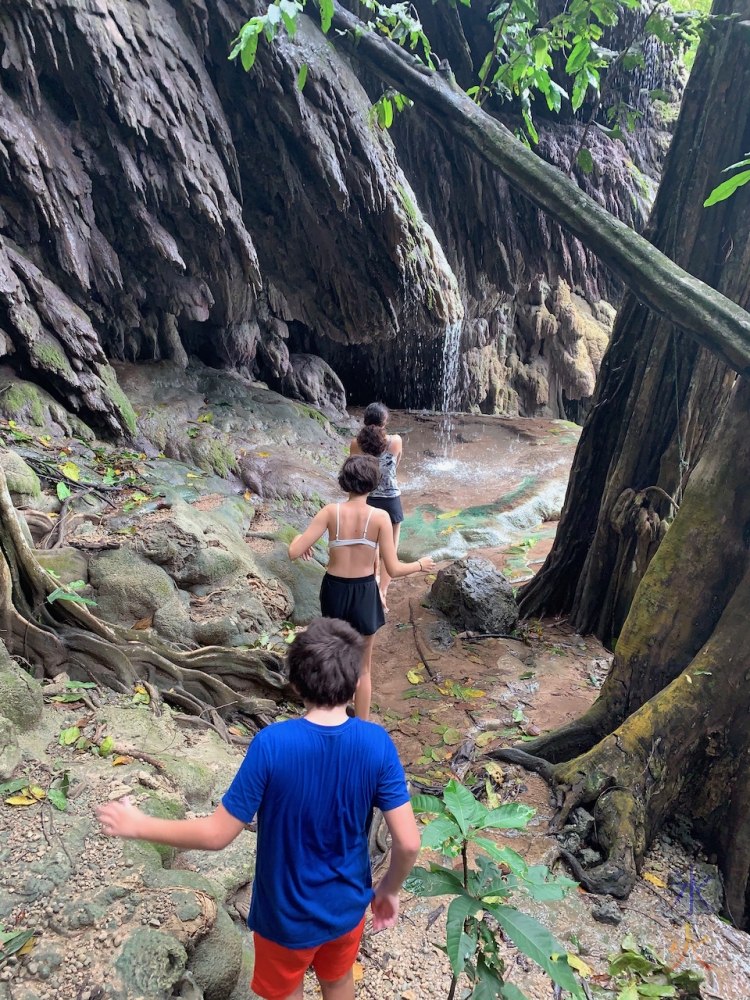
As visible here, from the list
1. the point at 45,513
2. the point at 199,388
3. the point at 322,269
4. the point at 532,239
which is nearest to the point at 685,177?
the point at 45,513

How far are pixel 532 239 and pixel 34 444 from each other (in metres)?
9.93

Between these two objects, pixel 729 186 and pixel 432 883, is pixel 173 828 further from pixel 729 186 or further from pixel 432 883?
pixel 729 186

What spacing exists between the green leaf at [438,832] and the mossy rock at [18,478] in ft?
13.7

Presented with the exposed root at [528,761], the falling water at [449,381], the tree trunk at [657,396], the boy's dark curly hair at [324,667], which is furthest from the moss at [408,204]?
the boy's dark curly hair at [324,667]

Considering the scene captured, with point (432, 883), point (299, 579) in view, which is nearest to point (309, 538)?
point (432, 883)

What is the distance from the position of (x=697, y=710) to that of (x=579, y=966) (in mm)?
1351

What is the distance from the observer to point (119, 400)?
24.0ft

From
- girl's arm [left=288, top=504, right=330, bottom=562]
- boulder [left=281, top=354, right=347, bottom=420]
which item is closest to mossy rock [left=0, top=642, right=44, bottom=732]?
girl's arm [left=288, top=504, right=330, bottom=562]

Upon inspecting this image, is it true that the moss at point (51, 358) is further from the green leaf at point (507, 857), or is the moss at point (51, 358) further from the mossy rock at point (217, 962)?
the green leaf at point (507, 857)

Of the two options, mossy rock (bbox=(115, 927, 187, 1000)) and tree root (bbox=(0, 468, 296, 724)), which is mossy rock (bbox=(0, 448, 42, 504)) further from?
mossy rock (bbox=(115, 927, 187, 1000))

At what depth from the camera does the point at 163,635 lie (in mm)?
4480

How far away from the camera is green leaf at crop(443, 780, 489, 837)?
1.71m

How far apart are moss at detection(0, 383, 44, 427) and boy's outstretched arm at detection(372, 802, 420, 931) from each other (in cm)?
603

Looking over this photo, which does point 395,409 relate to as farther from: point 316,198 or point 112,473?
point 112,473
